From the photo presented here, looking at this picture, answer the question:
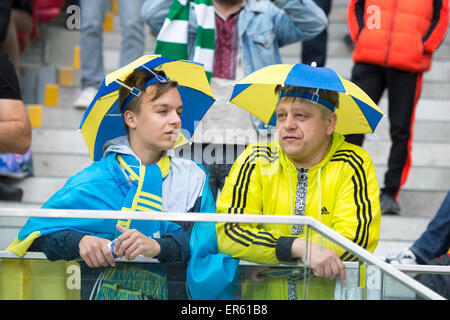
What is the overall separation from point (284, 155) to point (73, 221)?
36.8 inches

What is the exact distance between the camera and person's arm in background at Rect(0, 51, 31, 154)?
3049 mm

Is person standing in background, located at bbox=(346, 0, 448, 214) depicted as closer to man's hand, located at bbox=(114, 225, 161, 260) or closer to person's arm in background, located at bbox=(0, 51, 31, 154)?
person's arm in background, located at bbox=(0, 51, 31, 154)

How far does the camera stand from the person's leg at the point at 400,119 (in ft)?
13.8

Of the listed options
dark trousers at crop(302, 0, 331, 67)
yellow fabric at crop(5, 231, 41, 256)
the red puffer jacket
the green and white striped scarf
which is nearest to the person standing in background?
the red puffer jacket

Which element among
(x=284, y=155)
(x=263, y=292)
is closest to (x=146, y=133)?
(x=284, y=155)

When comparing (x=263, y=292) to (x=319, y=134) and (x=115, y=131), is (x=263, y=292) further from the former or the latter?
(x=115, y=131)

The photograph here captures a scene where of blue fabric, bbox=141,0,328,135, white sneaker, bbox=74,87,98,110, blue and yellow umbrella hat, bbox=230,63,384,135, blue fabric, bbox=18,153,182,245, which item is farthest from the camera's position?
white sneaker, bbox=74,87,98,110

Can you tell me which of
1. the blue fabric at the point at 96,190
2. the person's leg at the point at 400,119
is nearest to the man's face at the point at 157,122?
the blue fabric at the point at 96,190

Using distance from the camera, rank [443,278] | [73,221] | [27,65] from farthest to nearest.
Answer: [27,65] < [443,278] < [73,221]

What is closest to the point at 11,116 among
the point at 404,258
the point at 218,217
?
the point at 218,217

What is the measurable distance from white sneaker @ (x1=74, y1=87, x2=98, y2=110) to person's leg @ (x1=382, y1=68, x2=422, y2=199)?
204 cm

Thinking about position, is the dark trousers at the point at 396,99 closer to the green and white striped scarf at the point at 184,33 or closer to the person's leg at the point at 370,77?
the person's leg at the point at 370,77

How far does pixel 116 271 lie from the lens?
1.98 m

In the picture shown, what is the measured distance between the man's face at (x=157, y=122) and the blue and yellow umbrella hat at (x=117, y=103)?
0.08 meters
